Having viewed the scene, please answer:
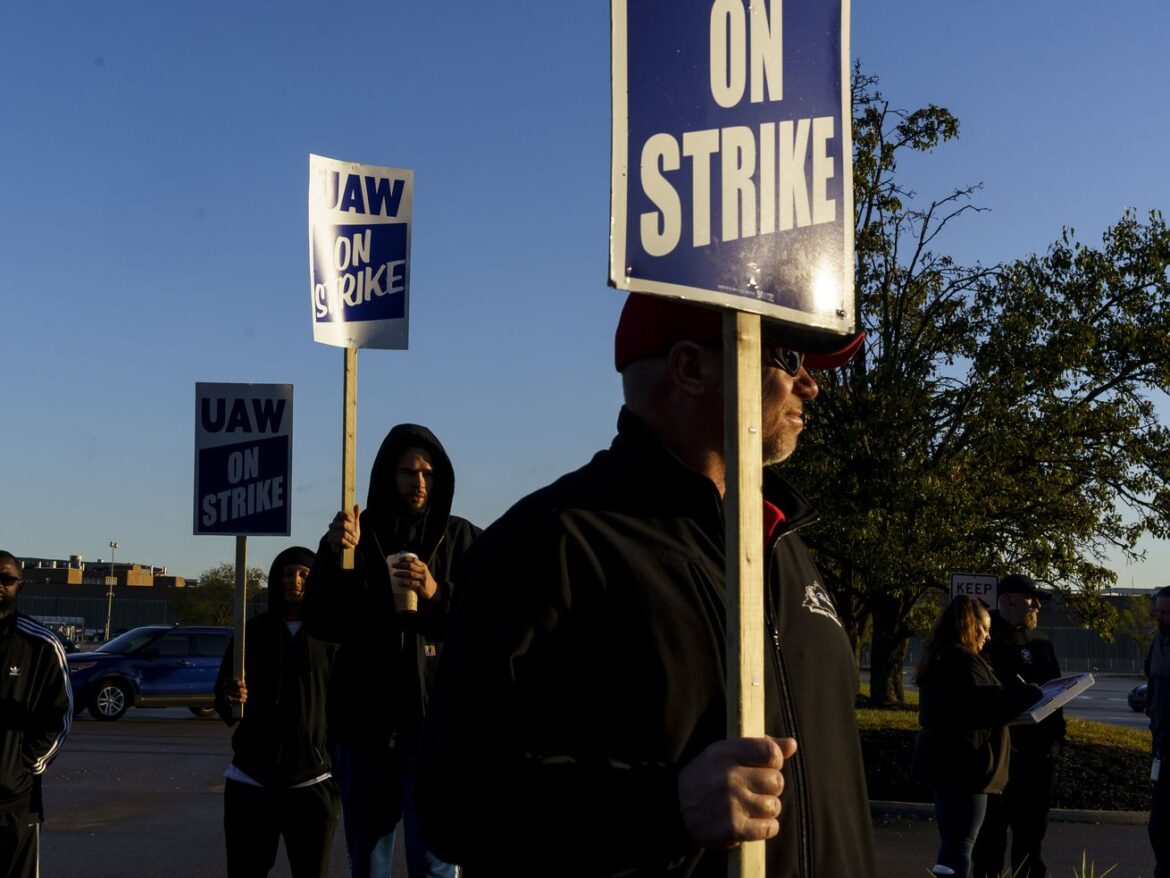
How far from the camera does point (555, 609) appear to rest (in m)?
1.97

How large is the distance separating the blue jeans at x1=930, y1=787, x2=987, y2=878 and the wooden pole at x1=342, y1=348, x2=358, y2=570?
3927 mm

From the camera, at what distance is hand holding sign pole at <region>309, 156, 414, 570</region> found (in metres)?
5.63

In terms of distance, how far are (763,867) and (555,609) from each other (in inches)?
17.8

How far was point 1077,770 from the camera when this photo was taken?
1426cm

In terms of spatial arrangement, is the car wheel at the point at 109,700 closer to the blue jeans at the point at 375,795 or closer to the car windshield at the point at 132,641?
the car windshield at the point at 132,641

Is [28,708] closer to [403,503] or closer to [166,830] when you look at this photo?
[403,503]

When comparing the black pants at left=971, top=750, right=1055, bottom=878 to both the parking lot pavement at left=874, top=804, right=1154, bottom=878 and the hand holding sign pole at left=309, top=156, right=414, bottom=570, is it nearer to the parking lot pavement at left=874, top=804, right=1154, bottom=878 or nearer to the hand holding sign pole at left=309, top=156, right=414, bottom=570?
the parking lot pavement at left=874, top=804, right=1154, bottom=878

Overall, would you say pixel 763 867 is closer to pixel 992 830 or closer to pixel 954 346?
pixel 992 830

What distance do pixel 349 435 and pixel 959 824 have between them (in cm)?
411

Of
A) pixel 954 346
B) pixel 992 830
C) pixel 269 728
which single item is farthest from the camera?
pixel 954 346

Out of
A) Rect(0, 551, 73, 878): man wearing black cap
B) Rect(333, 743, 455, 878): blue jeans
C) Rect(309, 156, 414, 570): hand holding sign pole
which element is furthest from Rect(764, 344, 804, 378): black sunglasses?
Rect(0, 551, 73, 878): man wearing black cap

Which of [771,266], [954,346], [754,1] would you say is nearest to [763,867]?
[771,266]

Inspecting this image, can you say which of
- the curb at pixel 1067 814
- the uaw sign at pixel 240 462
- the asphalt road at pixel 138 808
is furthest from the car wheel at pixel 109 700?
the uaw sign at pixel 240 462

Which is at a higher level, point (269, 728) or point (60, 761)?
point (269, 728)
